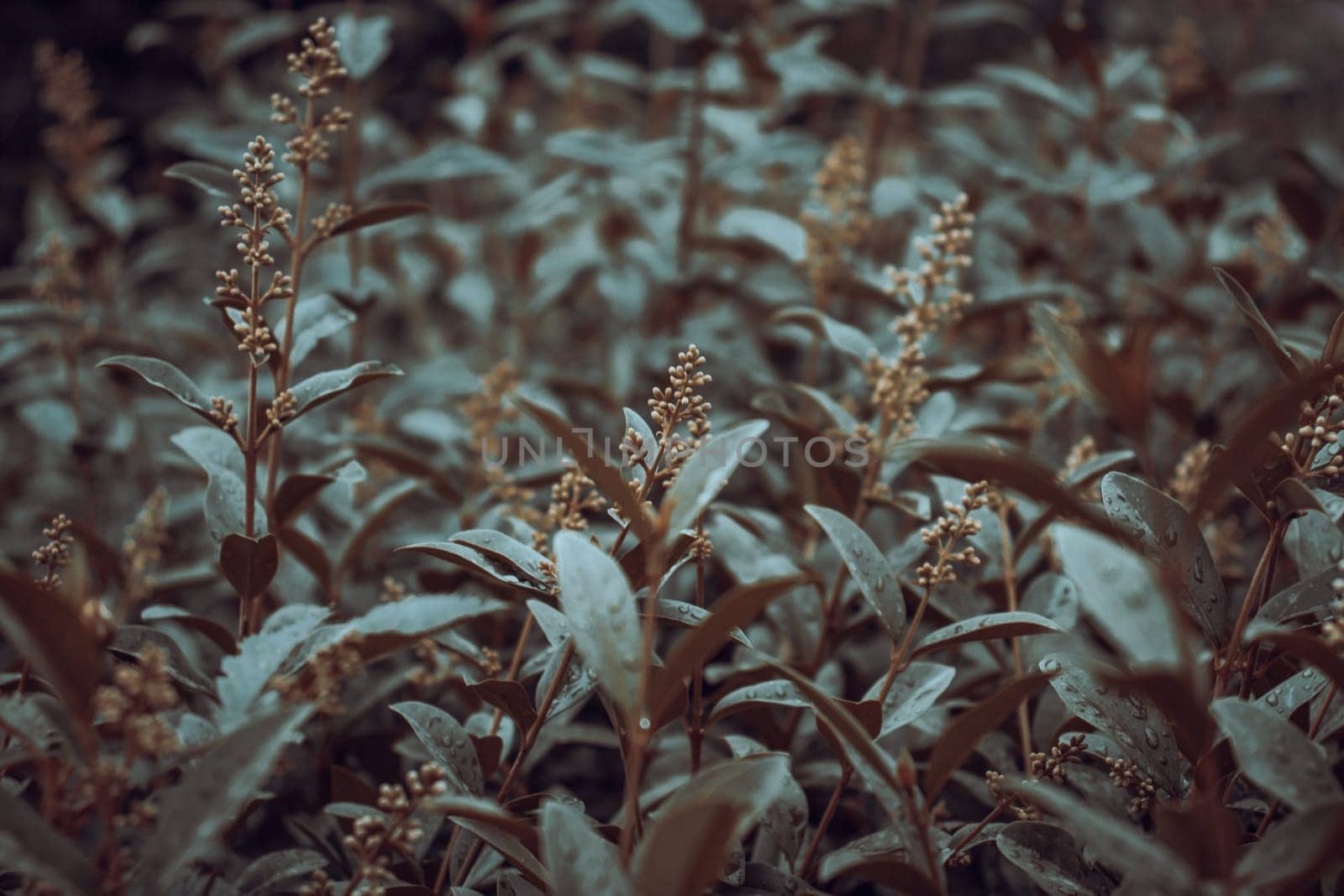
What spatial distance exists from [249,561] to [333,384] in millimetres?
198

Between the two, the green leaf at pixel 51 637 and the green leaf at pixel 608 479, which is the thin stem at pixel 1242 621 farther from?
the green leaf at pixel 51 637

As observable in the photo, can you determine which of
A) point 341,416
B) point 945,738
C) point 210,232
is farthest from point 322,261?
point 945,738

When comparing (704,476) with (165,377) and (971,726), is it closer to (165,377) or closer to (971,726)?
(971,726)

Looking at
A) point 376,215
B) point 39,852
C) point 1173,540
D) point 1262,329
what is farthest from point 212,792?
point 1262,329

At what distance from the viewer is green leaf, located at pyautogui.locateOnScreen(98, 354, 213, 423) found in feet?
3.13

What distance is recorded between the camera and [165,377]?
0.97m

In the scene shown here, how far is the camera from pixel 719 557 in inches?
49.6

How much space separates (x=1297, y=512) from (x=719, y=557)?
626mm

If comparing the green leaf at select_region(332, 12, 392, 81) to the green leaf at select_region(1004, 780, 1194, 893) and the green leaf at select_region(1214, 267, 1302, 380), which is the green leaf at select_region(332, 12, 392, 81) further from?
the green leaf at select_region(1004, 780, 1194, 893)

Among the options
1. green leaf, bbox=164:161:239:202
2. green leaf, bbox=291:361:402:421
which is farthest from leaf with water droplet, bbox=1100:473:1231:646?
green leaf, bbox=164:161:239:202

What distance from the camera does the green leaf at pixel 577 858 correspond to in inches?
28.2

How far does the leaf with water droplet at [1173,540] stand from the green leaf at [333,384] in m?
0.71

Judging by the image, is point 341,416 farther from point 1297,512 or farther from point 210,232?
point 1297,512

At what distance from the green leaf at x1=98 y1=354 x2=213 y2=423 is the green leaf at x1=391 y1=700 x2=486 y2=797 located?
0.35m
